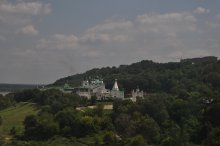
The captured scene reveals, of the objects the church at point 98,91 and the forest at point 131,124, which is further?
the church at point 98,91

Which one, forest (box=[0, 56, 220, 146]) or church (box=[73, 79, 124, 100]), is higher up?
church (box=[73, 79, 124, 100])

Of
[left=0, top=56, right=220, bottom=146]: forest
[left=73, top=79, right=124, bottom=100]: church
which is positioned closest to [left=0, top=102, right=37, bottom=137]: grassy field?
[left=0, top=56, right=220, bottom=146]: forest

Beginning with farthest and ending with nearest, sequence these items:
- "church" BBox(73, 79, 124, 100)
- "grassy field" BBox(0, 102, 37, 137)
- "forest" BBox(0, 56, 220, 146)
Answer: "church" BBox(73, 79, 124, 100), "grassy field" BBox(0, 102, 37, 137), "forest" BBox(0, 56, 220, 146)

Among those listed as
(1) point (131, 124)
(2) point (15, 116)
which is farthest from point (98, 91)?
(1) point (131, 124)

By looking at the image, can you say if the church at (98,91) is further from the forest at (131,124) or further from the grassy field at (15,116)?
the forest at (131,124)

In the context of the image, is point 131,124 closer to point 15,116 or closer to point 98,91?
point 15,116

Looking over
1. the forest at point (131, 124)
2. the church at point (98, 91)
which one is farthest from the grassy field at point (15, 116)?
the church at point (98, 91)

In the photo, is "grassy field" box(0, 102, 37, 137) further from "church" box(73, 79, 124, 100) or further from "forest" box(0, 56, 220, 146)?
"church" box(73, 79, 124, 100)

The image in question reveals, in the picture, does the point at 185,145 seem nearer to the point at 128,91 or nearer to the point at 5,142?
the point at 5,142
